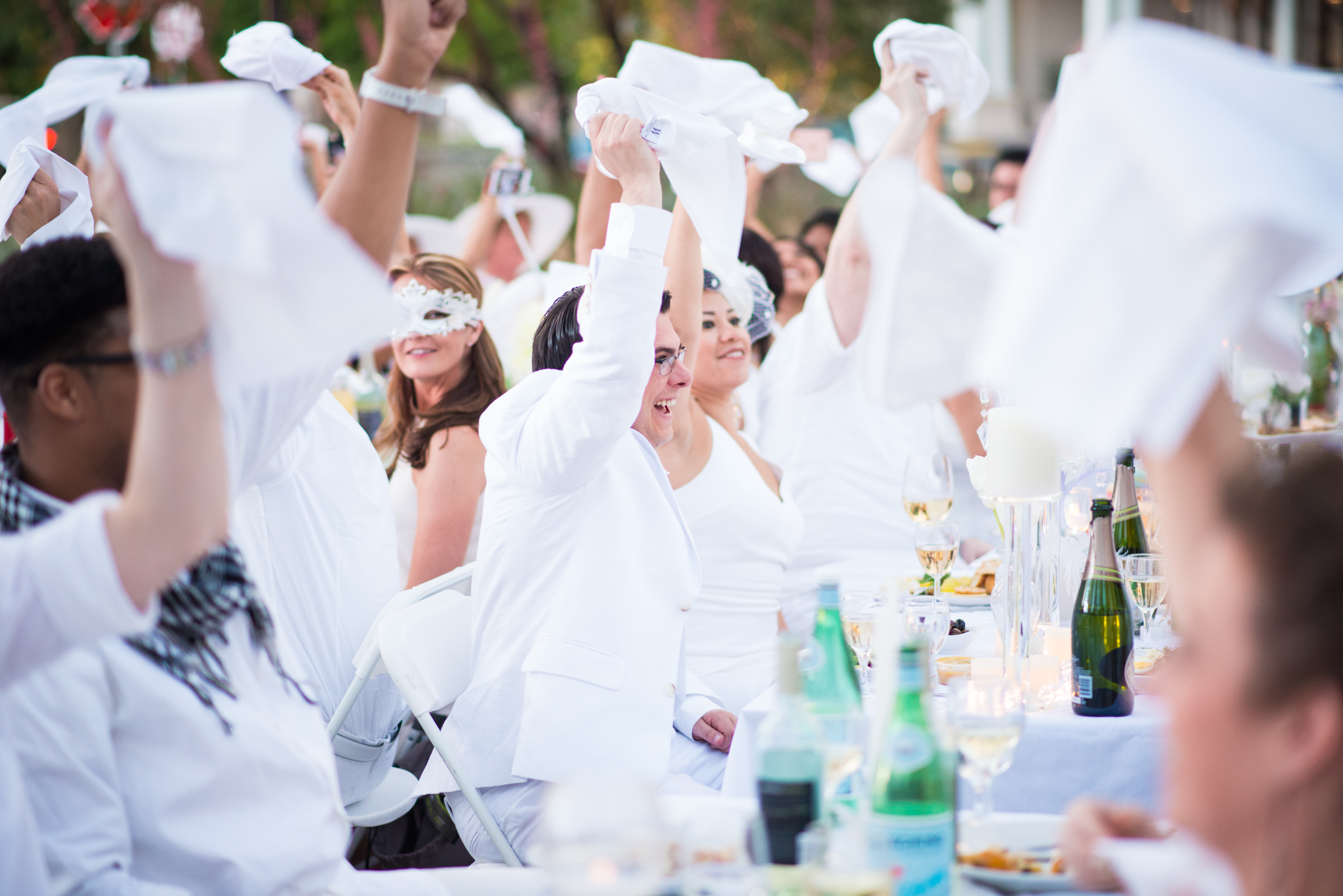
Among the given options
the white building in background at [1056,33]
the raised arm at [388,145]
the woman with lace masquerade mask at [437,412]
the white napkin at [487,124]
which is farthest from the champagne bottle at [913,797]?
the white building in background at [1056,33]

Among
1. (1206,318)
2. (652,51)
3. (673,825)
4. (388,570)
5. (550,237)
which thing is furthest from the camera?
(550,237)

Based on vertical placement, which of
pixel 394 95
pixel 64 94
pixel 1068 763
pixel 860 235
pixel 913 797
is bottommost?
pixel 1068 763

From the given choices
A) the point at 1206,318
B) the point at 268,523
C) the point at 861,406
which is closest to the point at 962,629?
the point at 861,406

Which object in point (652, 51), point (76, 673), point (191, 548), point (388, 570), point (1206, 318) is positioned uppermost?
point (652, 51)

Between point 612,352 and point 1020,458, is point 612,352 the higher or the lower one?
the higher one

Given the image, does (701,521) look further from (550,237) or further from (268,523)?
(550,237)

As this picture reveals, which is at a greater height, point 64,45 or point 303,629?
point 64,45

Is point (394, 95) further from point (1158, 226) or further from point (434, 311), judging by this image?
point (434, 311)

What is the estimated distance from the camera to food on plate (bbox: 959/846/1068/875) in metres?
1.40

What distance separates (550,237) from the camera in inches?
304

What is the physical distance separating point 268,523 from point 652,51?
1.70 metres

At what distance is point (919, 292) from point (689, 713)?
1.65m

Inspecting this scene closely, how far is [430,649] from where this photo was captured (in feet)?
8.18

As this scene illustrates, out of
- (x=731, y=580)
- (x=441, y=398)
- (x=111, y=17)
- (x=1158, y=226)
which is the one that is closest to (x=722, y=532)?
(x=731, y=580)
